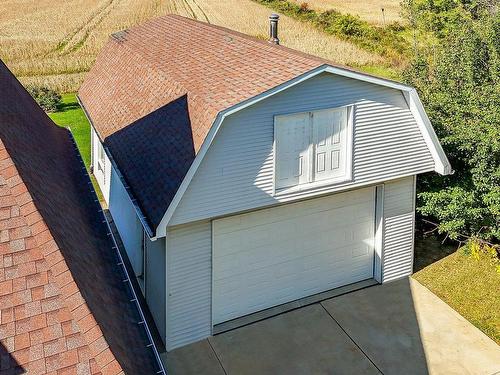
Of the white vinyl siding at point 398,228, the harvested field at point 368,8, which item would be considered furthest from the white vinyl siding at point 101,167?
the harvested field at point 368,8

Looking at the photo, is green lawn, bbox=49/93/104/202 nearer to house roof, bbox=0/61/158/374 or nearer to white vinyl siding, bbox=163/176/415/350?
white vinyl siding, bbox=163/176/415/350

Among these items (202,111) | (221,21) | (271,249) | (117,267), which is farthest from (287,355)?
(221,21)

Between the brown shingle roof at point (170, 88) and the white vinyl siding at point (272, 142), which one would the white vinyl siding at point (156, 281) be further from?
the white vinyl siding at point (272, 142)

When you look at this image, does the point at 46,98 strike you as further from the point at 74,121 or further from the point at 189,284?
the point at 189,284

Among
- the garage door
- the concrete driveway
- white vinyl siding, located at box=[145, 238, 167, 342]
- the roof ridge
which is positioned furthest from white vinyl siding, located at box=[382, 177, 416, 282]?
the roof ridge

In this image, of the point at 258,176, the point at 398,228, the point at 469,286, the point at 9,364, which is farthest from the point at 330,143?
the point at 9,364
